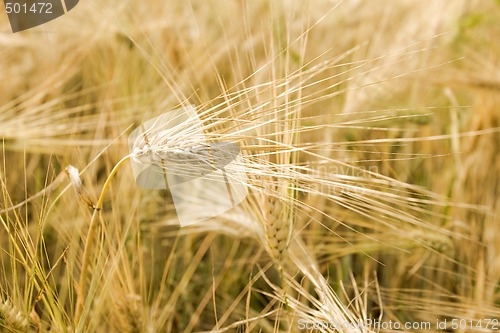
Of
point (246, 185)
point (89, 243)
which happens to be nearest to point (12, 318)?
point (89, 243)

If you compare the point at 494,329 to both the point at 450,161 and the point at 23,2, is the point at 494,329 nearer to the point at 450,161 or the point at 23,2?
the point at 450,161

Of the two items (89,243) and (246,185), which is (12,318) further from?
(246,185)

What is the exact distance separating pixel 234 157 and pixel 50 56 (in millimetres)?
732

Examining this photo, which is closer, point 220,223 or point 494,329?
point 494,329

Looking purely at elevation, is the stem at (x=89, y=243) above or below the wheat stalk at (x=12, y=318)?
above

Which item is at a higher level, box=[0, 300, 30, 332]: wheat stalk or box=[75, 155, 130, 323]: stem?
box=[75, 155, 130, 323]: stem

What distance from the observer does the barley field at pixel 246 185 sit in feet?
2.03

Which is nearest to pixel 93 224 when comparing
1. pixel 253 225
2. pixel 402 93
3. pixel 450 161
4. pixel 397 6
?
pixel 253 225

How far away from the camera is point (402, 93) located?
1222 millimetres

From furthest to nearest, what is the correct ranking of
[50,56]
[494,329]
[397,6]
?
[397,6] < [50,56] < [494,329]

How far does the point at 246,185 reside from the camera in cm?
60

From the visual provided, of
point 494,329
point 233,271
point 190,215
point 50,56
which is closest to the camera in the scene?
point 494,329

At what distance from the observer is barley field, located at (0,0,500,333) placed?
24.3 inches

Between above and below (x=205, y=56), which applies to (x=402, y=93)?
below
